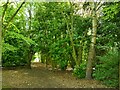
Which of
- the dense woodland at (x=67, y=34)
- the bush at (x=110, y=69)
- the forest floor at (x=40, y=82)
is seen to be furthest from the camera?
the dense woodland at (x=67, y=34)

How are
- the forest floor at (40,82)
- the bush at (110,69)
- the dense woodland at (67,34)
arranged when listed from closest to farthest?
1. the bush at (110,69)
2. the forest floor at (40,82)
3. the dense woodland at (67,34)


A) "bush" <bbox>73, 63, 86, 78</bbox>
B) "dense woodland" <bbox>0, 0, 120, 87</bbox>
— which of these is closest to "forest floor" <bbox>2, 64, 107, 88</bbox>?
"bush" <bbox>73, 63, 86, 78</bbox>

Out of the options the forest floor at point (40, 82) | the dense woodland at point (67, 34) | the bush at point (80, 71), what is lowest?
the forest floor at point (40, 82)

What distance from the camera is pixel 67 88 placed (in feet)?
9.99

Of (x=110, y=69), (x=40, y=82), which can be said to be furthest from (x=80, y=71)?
(x=110, y=69)

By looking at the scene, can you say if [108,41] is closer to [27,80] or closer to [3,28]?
[27,80]

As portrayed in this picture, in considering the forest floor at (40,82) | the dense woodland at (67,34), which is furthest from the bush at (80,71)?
the forest floor at (40,82)

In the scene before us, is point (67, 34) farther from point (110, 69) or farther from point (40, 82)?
point (110, 69)

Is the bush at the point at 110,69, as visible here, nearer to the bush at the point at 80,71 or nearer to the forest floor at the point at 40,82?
the forest floor at the point at 40,82

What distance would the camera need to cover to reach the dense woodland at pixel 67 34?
12.0ft

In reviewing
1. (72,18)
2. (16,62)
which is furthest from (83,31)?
(16,62)

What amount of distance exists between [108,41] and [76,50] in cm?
74

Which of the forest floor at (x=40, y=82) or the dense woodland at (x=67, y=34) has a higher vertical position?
the dense woodland at (x=67, y=34)

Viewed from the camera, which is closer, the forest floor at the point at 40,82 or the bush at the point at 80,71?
the forest floor at the point at 40,82
